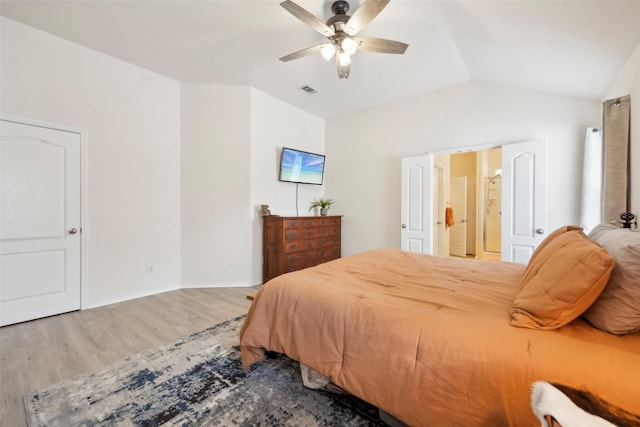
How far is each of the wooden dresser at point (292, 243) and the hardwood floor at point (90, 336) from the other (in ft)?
2.26

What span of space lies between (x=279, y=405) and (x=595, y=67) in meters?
3.66

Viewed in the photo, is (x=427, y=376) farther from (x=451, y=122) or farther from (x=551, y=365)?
(x=451, y=122)

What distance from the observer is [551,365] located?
0.88 meters

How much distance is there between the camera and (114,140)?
320 centimetres

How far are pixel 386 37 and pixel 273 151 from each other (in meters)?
2.31

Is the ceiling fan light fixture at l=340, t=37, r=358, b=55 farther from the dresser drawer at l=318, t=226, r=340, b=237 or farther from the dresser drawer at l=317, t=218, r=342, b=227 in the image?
the dresser drawer at l=318, t=226, r=340, b=237

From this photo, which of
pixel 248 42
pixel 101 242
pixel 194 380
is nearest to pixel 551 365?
pixel 194 380

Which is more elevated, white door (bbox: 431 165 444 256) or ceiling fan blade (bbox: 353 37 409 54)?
ceiling fan blade (bbox: 353 37 409 54)

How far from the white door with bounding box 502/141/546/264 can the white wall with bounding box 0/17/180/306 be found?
450 cm

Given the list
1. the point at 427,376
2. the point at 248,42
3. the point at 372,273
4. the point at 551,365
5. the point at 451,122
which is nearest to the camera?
the point at 551,365

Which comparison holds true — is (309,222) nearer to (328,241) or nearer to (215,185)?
(328,241)

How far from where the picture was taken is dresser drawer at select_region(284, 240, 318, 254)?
3.83 meters

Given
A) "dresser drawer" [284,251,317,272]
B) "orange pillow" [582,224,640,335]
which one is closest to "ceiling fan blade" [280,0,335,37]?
"orange pillow" [582,224,640,335]

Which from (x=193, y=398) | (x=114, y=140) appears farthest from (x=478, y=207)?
(x=114, y=140)
